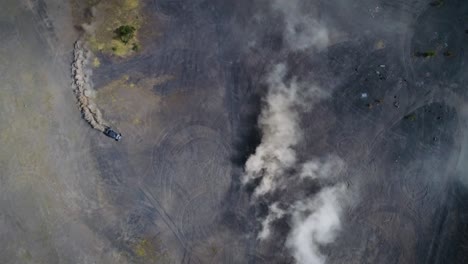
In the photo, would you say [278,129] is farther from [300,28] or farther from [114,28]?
[114,28]

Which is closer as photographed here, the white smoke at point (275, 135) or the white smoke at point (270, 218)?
the white smoke at point (275, 135)

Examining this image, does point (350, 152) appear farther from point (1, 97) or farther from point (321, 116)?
point (1, 97)

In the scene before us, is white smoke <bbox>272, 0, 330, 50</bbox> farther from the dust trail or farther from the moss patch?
the dust trail

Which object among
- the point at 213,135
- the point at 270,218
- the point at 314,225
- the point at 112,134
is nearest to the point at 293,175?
the point at 270,218

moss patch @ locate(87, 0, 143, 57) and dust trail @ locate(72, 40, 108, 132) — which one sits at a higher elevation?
moss patch @ locate(87, 0, 143, 57)

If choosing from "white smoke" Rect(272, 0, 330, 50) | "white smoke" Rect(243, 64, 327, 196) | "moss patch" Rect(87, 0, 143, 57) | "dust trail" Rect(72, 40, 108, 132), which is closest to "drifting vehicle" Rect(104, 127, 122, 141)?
"dust trail" Rect(72, 40, 108, 132)

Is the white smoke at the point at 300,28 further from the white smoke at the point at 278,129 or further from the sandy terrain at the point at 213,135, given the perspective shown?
the white smoke at the point at 278,129

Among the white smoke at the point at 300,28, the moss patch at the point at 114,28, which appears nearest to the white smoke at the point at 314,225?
the white smoke at the point at 300,28
